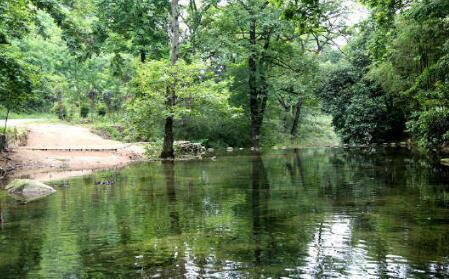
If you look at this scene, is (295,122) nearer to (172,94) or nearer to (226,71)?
(226,71)

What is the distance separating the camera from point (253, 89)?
1221 inches

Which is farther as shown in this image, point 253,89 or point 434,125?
point 253,89

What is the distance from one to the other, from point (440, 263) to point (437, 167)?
11092 millimetres

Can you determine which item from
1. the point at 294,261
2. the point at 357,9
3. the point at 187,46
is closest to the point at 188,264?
the point at 294,261

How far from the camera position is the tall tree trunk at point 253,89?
98.1 feet

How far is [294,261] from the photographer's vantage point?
16.8ft

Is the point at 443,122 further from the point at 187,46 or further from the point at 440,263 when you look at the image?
the point at 187,46

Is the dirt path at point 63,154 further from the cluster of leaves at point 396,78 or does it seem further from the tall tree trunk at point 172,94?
the cluster of leaves at point 396,78

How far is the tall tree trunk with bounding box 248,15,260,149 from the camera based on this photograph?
1177 inches

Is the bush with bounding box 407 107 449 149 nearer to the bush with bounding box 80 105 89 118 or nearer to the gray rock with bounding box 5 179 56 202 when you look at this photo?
the gray rock with bounding box 5 179 56 202

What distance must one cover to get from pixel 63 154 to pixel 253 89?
46.6 ft

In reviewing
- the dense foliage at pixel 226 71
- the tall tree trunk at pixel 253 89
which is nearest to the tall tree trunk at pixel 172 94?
the dense foliage at pixel 226 71

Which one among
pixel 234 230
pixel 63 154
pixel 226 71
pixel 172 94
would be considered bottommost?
pixel 234 230

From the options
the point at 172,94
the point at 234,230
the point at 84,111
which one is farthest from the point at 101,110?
the point at 234,230
